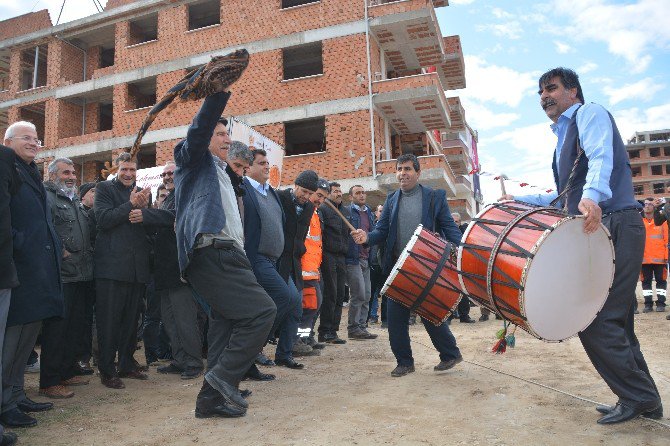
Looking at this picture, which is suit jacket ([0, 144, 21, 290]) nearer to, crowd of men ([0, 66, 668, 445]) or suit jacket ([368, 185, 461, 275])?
crowd of men ([0, 66, 668, 445])

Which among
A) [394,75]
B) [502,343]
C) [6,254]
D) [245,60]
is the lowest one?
[502,343]

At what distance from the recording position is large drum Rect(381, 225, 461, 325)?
4.30 metres

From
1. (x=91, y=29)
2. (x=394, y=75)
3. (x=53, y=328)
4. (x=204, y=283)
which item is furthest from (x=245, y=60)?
(x=91, y=29)

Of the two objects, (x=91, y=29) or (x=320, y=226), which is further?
(x=91, y=29)

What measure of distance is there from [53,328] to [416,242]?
315 cm

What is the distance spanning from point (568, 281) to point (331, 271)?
4.14m

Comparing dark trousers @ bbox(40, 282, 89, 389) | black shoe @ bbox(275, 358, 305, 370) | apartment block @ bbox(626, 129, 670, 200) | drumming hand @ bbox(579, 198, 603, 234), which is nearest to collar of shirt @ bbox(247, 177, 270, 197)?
black shoe @ bbox(275, 358, 305, 370)

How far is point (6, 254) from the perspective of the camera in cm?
306

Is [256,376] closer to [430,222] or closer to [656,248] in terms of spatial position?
[430,222]

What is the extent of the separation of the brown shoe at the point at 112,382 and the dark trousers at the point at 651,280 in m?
8.96

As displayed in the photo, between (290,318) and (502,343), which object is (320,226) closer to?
(290,318)

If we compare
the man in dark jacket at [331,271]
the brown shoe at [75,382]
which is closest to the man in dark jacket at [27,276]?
the brown shoe at [75,382]

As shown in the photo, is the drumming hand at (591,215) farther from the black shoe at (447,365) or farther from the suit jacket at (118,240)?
the suit jacket at (118,240)

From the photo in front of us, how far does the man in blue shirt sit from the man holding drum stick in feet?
5.01
